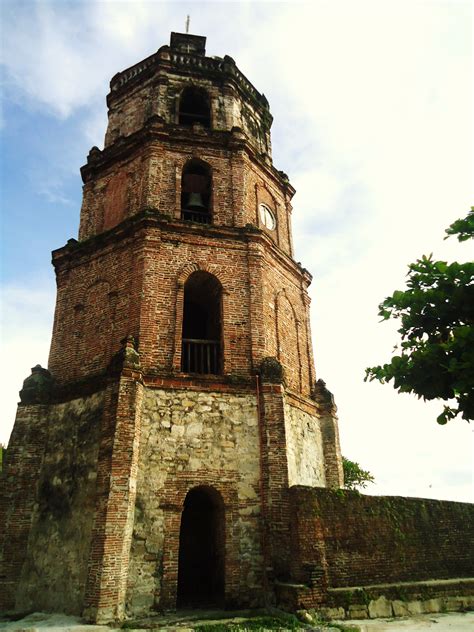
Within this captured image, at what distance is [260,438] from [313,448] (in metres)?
2.58

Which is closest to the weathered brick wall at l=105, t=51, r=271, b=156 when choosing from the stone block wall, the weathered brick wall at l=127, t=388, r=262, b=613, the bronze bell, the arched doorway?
the bronze bell

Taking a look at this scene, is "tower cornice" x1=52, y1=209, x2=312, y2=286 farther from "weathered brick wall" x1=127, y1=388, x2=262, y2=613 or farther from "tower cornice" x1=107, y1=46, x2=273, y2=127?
"tower cornice" x1=107, y1=46, x2=273, y2=127

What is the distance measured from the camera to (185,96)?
1609 cm

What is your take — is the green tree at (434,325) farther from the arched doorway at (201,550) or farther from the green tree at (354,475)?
the green tree at (354,475)

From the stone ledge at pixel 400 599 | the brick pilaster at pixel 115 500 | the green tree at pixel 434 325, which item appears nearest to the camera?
the green tree at pixel 434 325

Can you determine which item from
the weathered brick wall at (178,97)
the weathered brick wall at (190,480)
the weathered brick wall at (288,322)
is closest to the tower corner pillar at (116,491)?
the weathered brick wall at (190,480)

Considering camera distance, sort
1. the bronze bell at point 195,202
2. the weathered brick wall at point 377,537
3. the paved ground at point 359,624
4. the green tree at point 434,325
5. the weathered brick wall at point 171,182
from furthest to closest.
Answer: the bronze bell at point 195,202, the weathered brick wall at point 171,182, the weathered brick wall at point 377,537, the paved ground at point 359,624, the green tree at point 434,325

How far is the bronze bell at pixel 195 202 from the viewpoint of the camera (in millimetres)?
13344

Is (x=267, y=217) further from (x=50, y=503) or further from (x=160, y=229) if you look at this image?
(x=50, y=503)

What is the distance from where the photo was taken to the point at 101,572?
823 centimetres

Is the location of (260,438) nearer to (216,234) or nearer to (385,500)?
(385,500)

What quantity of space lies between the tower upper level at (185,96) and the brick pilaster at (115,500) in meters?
9.05

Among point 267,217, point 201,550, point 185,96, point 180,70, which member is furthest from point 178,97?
point 201,550

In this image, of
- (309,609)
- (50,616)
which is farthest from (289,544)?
(50,616)
